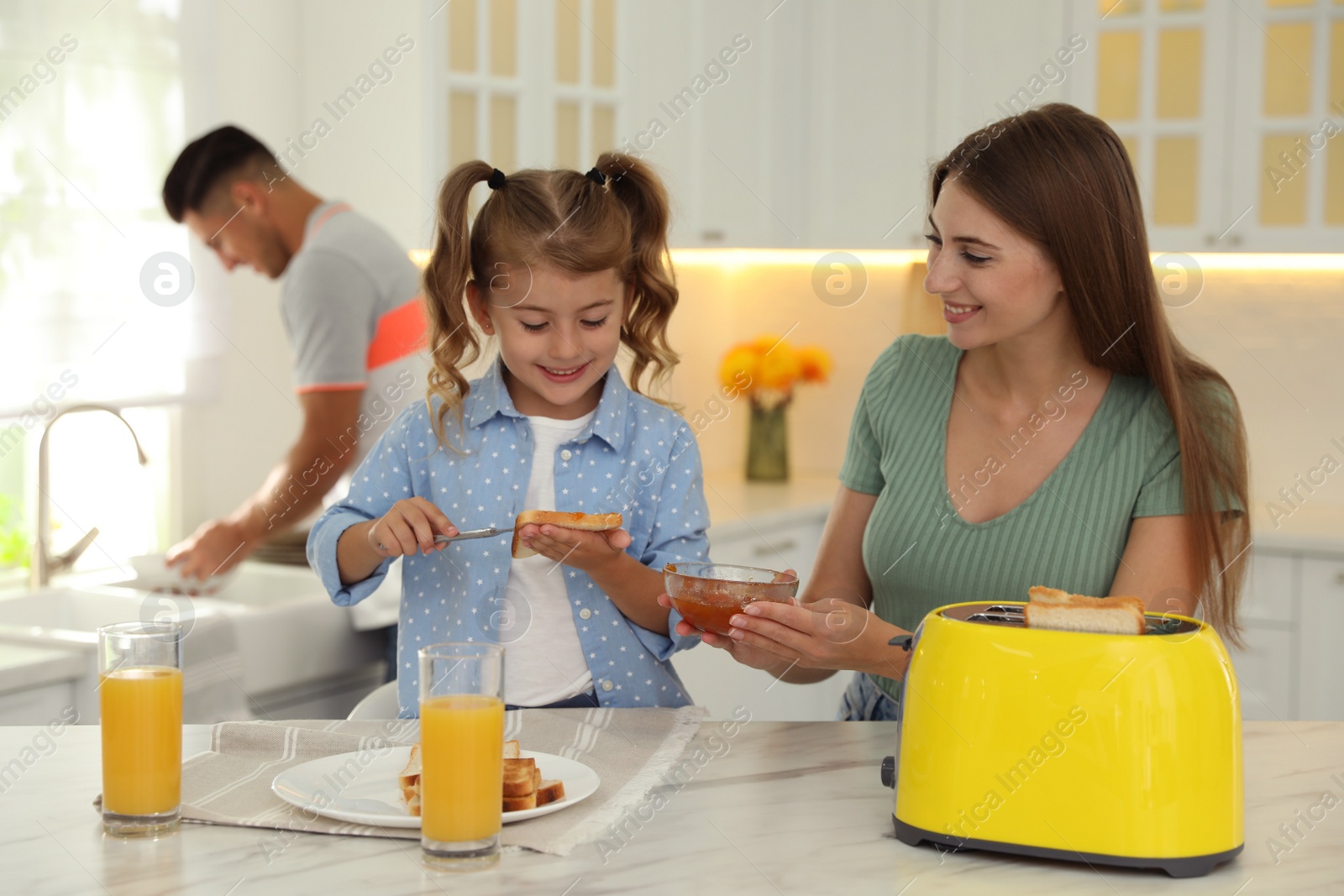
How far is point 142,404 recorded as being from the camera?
9.32ft

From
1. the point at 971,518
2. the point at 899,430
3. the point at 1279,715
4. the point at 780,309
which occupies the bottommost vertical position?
the point at 1279,715

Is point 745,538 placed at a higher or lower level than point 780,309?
lower

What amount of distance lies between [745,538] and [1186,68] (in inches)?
63.4

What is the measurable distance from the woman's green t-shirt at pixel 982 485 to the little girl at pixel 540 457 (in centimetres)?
27

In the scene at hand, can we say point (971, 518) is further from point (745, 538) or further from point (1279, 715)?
point (1279, 715)

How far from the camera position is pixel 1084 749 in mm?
990

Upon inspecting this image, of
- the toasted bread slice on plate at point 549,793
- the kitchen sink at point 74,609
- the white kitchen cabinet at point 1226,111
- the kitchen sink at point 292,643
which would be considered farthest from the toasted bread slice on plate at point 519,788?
the white kitchen cabinet at point 1226,111

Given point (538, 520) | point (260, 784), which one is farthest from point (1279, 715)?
point (260, 784)

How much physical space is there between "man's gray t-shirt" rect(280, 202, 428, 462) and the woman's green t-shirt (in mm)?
1148

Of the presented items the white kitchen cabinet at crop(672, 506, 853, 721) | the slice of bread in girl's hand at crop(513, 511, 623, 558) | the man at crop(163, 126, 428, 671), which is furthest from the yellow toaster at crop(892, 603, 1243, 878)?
the white kitchen cabinet at crop(672, 506, 853, 721)

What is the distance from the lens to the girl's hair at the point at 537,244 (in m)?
1.56

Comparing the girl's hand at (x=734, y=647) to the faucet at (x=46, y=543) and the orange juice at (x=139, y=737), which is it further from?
the faucet at (x=46, y=543)

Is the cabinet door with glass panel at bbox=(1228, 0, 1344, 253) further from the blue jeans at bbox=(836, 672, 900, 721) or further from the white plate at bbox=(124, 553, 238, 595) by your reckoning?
the white plate at bbox=(124, 553, 238, 595)

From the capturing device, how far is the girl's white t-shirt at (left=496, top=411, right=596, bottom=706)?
5.11 ft
